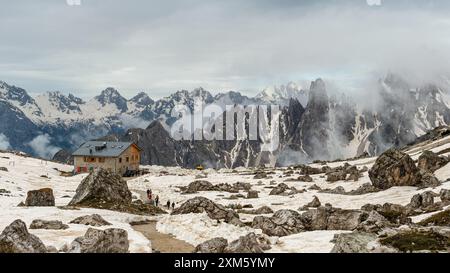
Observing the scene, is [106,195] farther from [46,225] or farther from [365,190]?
[365,190]

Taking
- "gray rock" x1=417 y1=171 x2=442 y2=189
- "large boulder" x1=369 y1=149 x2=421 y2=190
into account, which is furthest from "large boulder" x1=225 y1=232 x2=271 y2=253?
"large boulder" x1=369 y1=149 x2=421 y2=190

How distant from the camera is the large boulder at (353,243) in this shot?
1015 inches

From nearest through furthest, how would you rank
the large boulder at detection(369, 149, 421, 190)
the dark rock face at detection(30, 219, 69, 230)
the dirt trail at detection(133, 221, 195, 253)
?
the dirt trail at detection(133, 221, 195, 253) < the dark rock face at detection(30, 219, 69, 230) < the large boulder at detection(369, 149, 421, 190)

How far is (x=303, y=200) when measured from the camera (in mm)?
64312

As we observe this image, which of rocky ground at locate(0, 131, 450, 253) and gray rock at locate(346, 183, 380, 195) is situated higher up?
rocky ground at locate(0, 131, 450, 253)

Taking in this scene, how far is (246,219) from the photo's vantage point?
48156 mm

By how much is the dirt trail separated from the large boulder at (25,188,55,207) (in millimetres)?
11657

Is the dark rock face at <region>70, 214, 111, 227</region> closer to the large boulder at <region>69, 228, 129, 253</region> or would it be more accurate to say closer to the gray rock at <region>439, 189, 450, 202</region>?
the large boulder at <region>69, 228, 129, 253</region>

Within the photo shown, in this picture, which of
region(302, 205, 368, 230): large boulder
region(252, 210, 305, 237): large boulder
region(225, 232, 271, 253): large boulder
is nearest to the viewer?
region(225, 232, 271, 253): large boulder

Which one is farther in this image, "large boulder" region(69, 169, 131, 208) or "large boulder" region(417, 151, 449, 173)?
"large boulder" region(417, 151, 449, 173)

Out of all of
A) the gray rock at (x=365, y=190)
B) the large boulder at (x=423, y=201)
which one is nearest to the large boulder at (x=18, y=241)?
the large boulder at (x=423, y=201)

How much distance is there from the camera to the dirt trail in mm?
31877
